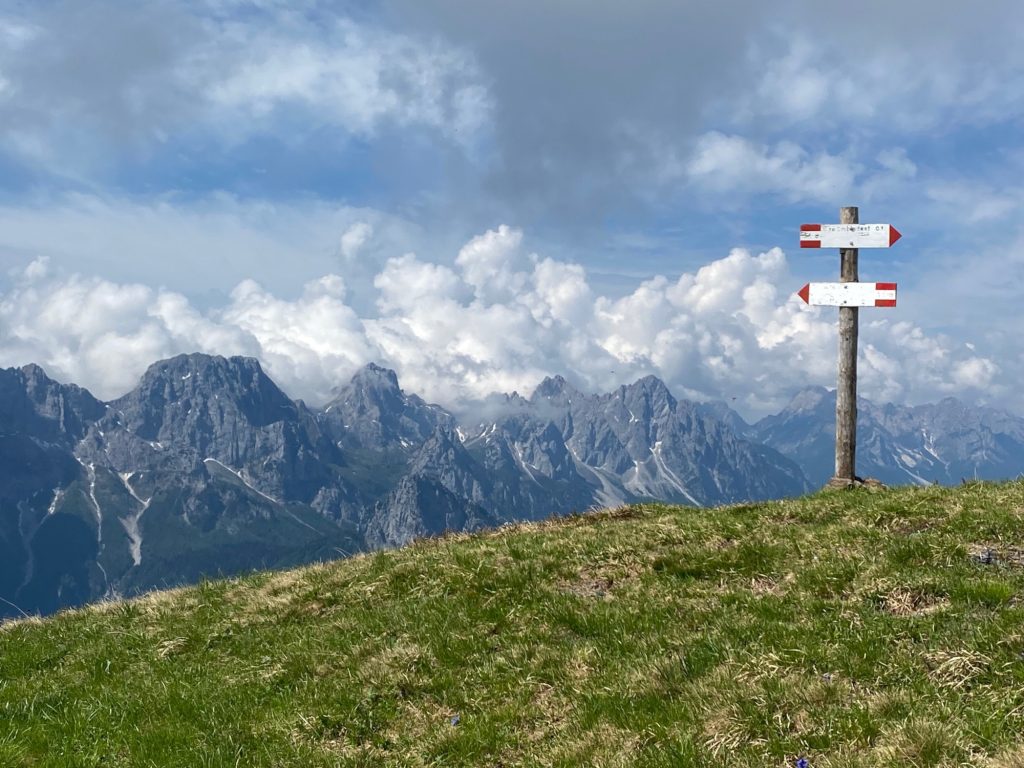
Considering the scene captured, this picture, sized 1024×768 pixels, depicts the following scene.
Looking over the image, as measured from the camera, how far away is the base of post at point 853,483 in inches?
806

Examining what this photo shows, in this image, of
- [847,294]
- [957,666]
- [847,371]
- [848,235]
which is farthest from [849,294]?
[957,666]

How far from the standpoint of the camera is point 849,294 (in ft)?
72.6

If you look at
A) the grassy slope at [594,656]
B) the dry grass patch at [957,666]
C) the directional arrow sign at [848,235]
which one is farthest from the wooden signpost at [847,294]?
the dry grass patch at [957,666]

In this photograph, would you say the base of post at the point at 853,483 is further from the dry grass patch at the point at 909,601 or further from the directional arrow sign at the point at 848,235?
the dry grass patch at the point at 909,601

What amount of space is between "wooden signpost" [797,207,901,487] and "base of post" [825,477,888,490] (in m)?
0.03

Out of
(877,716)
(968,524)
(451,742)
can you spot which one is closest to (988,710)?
(877,716)

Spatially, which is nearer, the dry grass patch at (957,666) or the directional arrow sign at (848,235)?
the dry grass patch at (957,666)

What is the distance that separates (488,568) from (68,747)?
7.80 metres

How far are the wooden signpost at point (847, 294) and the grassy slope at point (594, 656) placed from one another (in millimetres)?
5200

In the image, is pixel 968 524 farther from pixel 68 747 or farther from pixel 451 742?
pixel 68 747

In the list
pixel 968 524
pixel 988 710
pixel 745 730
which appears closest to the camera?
pixel 988 710

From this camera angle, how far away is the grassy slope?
26.5ft

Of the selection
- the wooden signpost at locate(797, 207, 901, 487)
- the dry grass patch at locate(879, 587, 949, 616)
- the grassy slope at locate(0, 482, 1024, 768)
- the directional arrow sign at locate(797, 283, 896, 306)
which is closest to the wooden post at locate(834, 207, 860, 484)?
the wooden signpost at locate(797, 207, 901, 487)

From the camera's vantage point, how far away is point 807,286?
2262 centimetres
